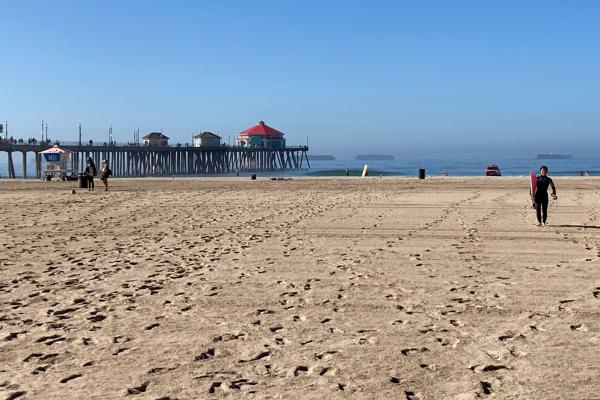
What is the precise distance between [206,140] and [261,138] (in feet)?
40.0

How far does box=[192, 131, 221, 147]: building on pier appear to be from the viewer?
9431 cm

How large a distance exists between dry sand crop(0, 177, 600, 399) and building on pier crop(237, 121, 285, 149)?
92.0 m

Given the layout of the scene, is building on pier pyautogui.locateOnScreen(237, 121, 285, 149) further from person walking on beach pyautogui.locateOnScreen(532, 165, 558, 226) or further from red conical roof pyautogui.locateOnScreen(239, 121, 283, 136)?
person walking on beach pyautogui.locateOnScreen(532, 165, 558, 226)

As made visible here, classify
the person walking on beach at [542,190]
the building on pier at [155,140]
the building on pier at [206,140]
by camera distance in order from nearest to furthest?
the person walking on beach at [542,190]
the building on pier at [155,140]
the building on pier at [206,140]

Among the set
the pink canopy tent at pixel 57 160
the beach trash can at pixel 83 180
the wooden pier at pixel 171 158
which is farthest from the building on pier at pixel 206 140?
the beach trash can at pixel 83 180

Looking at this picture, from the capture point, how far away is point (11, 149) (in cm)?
6875

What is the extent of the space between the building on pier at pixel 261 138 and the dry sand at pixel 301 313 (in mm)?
91978

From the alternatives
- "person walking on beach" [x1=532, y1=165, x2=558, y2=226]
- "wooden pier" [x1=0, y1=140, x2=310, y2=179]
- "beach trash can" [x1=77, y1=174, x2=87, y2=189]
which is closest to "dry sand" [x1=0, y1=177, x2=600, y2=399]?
"person walking on beach" [x1=532, y1=165, x2=558, y2=226]

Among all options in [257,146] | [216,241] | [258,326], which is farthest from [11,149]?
[258,326]

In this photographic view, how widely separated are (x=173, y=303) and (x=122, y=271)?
2000mm

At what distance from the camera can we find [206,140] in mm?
94750

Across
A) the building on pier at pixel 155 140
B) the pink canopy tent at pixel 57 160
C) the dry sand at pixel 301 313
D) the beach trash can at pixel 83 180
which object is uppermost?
the building on pier at pixel 155 140

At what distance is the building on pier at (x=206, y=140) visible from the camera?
94.3 metres

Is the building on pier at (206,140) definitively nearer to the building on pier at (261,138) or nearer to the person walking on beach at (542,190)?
the building on pier at (261,138)
